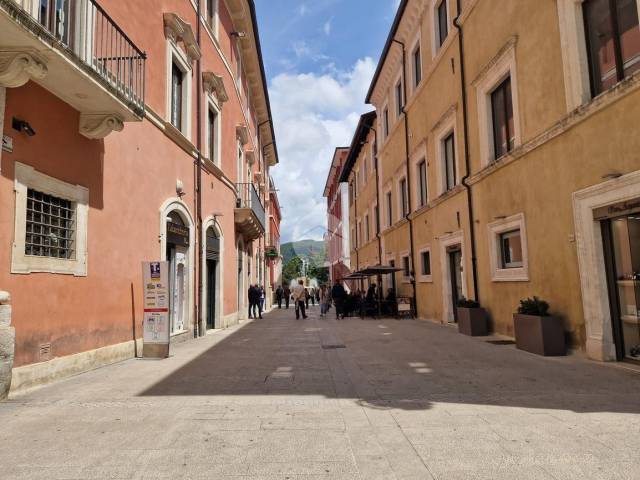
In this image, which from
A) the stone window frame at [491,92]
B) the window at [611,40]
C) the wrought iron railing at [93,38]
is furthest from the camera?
the stone window frame at [491,92]

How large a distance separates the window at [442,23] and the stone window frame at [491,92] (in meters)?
3.41

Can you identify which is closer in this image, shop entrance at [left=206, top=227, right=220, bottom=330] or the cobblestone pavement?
the cobblestone pavement

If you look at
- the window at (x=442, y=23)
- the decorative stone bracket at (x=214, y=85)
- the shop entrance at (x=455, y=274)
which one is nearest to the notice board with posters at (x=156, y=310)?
the decorative stone bracket at (x=214, y=85)

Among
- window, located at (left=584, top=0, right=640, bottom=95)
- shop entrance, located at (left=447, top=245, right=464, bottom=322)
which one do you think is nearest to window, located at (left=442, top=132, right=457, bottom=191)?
shop entrance, located at (left=447, top=245, right=464, bottom=322)

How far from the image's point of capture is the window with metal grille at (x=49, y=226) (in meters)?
6.29

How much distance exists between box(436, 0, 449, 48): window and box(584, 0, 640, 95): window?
22.8ft

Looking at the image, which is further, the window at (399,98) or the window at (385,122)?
the window at (385,122)

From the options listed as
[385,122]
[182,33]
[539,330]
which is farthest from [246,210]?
[539,330]

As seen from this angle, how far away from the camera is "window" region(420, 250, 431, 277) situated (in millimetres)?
16702

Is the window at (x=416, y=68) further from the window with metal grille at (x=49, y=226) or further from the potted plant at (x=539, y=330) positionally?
the window with metal grille at (x=49, y=226)

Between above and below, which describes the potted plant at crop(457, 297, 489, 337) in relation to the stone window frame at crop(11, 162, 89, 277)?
below

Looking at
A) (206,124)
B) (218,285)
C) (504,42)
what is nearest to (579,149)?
(504,42)

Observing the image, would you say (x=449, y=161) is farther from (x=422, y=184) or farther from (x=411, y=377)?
(x=411, y=377)

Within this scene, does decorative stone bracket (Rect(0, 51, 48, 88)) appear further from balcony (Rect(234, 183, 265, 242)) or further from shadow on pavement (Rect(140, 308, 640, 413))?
balcony (Rect(234, 183, 265, 242))
